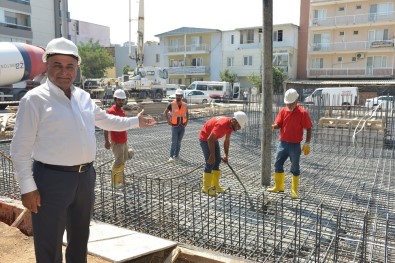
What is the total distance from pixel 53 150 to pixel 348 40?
33.9m

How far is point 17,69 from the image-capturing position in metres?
15.1

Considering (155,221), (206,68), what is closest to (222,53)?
(206,68)

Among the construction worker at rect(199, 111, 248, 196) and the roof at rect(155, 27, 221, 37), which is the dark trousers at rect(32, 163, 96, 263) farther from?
the roof at rect(155, 27, 221, 37)

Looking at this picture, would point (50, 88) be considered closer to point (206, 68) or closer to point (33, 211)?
point (33, 211)

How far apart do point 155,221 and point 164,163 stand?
11.1 feet

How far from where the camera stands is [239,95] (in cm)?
3284

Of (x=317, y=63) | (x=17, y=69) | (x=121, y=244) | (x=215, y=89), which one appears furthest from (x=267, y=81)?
(x=317, y=63)

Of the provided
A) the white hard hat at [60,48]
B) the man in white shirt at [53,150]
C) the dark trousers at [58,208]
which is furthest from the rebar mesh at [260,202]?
the white hard hat at [60,48]

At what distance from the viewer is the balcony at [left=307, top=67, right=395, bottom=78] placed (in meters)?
30.0

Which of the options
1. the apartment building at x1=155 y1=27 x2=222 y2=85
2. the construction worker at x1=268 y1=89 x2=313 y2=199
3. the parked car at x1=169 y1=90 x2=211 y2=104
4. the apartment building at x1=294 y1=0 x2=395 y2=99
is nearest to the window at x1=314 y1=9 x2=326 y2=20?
the apartment building at x1=294 y1=0 x2=395 y2=99

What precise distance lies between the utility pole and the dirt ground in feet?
11.1

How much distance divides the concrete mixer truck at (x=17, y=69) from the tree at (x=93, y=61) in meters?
25.7

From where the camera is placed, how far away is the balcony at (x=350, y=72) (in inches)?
1180

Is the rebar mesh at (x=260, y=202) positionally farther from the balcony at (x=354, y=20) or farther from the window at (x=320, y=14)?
the window at (x=320, y=14)
